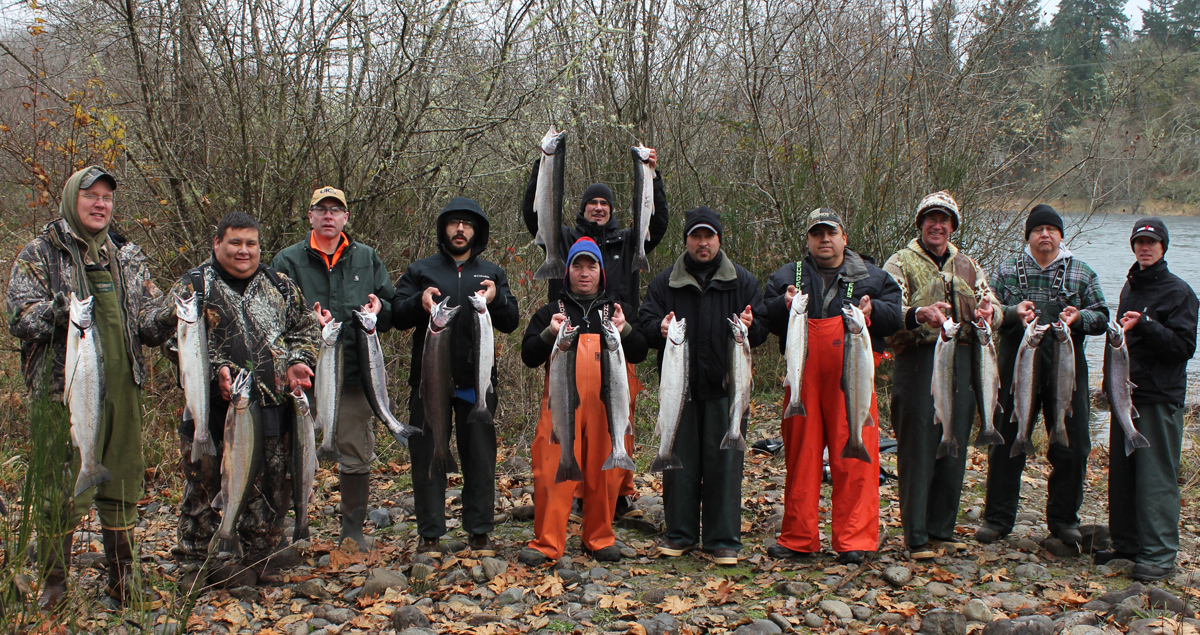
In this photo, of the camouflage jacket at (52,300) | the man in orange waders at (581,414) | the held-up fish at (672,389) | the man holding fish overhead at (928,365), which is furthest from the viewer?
the man holding fish overhead at (928,365)

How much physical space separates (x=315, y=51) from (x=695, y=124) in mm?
5655

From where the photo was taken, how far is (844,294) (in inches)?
216

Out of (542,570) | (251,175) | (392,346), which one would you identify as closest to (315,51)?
(251,175)

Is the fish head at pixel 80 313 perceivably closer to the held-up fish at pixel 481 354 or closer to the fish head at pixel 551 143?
the held-up fish at pixel 481 354

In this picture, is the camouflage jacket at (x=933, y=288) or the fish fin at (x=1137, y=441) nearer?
the fish fin at (x=1137, y=441)

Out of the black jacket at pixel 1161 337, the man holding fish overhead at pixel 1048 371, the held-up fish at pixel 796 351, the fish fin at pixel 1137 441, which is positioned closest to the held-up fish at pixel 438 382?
the held-up fish at pixel 796 351

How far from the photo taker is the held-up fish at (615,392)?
16.9ft

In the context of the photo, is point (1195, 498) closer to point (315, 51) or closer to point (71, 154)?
point (315, 51)

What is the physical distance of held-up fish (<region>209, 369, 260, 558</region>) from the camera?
449cm

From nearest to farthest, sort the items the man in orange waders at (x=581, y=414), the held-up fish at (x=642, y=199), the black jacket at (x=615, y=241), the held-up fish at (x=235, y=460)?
1. the held-up fish at (x=235, y=460)
2. the man in orange waders at (x=581, y=414)
3. the held-up fish at (x=642, y=199)
4. the black jacket at (x=615, y=241)

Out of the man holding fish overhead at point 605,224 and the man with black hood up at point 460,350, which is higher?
the man holding fish overhead at point 605,224

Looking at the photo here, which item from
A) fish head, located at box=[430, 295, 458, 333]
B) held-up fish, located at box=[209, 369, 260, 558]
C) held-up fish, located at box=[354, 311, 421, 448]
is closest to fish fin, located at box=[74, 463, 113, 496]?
held-up fish, located at box=[209, 369, 260, 558]

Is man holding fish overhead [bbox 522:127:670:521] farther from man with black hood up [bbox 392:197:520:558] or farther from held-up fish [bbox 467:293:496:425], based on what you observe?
held-up fish [bbox 467:293:496:425]

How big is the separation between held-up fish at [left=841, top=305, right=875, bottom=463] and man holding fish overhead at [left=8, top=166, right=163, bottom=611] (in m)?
4.04
